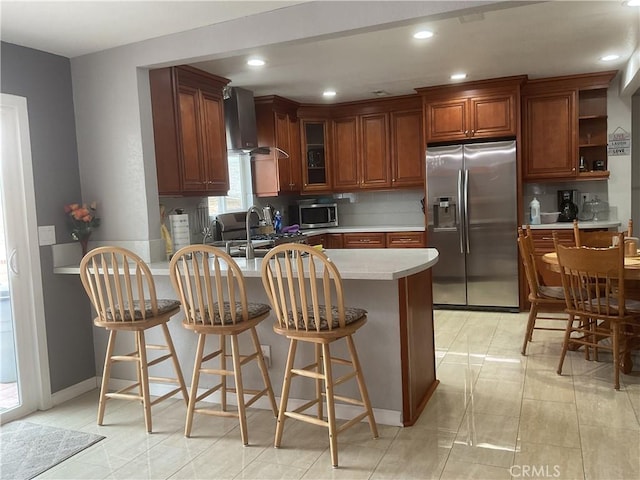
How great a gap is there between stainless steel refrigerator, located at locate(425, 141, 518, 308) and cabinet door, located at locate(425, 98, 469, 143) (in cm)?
15

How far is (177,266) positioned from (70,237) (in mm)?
1255

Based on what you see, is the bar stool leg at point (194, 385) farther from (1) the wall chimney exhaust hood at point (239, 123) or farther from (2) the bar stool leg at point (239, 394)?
(1) the wall chimney exhaust hood at point (239, 123)

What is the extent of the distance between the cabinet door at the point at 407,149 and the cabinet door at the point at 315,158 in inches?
32.9

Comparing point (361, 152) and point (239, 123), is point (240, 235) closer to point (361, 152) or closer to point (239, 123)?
point (239, 123)

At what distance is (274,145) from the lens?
558 cm

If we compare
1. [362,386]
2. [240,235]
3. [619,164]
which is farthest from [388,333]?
[619,164]

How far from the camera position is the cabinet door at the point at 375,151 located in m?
6.08

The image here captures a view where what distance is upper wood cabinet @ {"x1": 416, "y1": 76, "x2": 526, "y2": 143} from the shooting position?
17.2ft

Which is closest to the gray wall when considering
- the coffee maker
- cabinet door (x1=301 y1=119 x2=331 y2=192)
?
cabinet door (x1=301 y1=119 x2=331 y2=192)

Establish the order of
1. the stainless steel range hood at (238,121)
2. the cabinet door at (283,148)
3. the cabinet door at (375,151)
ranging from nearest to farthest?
the stainless steel range hood at (238,121) → the cabinet door at (283,148) → the cabinet door at (375,151)

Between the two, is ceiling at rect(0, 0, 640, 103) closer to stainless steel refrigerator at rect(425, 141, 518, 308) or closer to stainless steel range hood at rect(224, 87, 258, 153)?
stainless steel range hood at rect(224, 87, 258, 153)

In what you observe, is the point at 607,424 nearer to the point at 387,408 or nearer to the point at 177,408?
the point at 387,408

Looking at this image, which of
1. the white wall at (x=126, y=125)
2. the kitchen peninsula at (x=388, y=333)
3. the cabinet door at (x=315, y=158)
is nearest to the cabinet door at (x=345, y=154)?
the cabinet door at (x=315, y=158)

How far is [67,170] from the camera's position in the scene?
141 inches
